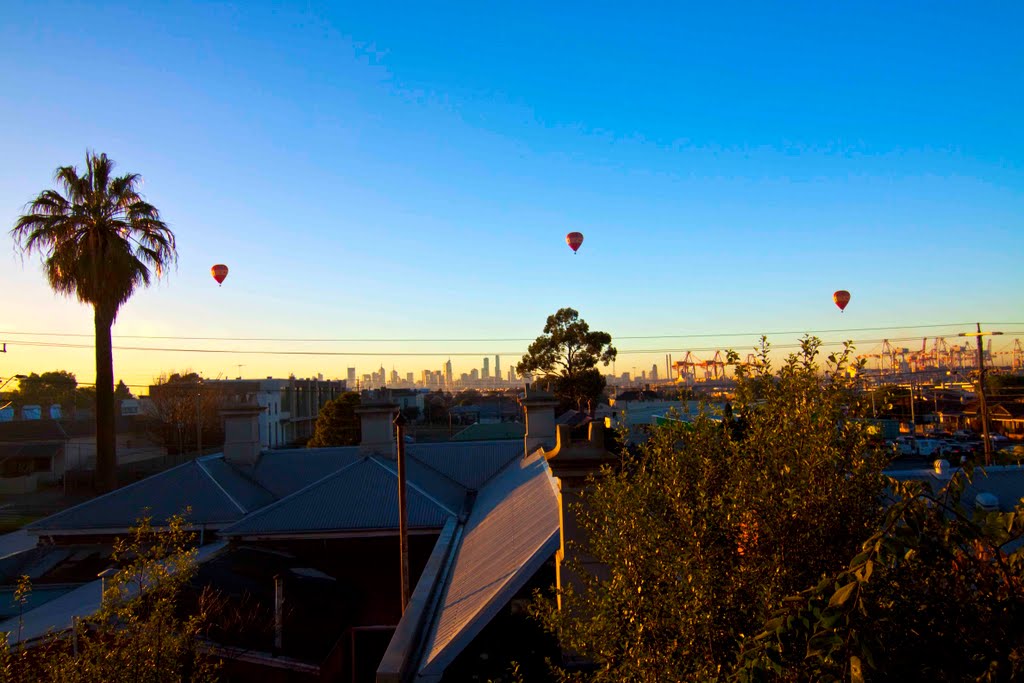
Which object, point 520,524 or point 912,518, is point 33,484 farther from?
point 912,518

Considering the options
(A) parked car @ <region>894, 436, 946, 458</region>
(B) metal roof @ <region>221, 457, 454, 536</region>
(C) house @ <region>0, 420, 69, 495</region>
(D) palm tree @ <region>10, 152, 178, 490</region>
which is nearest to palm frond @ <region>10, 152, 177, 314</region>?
(D) palm tree @ <region>10, 152, 178, 490</region>

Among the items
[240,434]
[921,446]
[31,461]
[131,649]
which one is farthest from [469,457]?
[31,461]

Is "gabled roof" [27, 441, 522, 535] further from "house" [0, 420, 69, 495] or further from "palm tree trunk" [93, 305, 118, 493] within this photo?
"house" [0, 420, 69, 495]

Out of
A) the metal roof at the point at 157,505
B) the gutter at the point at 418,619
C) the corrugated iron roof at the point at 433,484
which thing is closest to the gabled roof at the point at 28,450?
the metal roof at the point at 157,505

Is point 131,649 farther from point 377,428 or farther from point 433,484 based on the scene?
point 377,428

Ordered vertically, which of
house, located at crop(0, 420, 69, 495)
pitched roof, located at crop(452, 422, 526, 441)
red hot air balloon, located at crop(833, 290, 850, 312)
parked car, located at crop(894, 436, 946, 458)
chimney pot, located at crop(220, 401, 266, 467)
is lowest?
parked car, located at crop(894, 436, 946, 458)

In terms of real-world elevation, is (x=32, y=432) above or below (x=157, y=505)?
below
